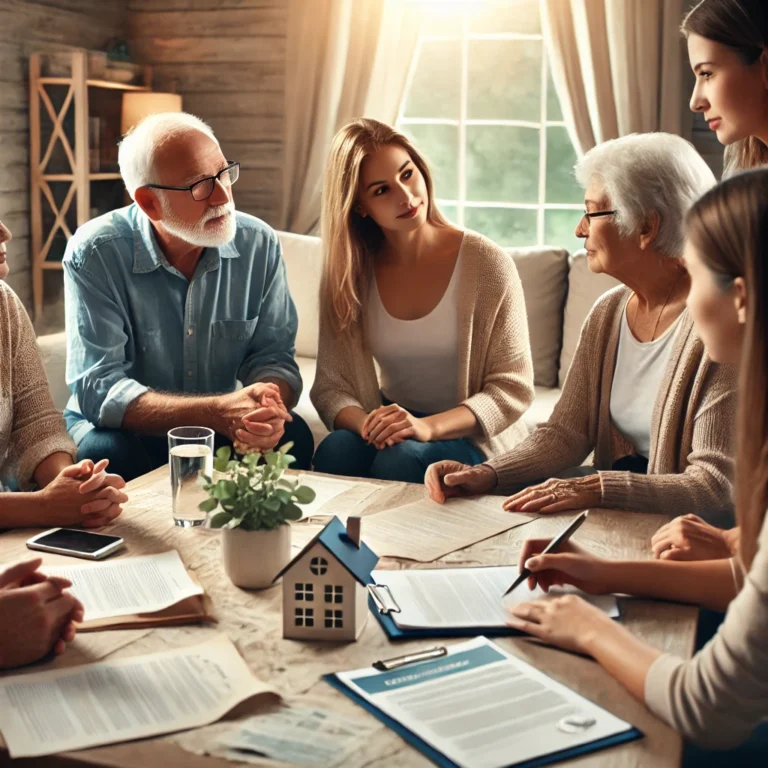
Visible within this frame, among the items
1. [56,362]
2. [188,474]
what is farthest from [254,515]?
[56,362]

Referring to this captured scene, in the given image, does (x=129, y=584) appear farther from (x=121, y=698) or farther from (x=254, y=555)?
(x=121, y=698)

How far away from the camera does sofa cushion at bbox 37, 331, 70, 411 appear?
9.71 ft

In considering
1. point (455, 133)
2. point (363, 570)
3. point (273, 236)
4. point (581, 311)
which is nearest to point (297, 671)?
point (363, 570)

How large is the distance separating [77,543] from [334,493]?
20.1 inches

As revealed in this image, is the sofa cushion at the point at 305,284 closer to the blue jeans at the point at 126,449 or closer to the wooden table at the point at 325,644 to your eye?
the blue jeans at the point at 126,449

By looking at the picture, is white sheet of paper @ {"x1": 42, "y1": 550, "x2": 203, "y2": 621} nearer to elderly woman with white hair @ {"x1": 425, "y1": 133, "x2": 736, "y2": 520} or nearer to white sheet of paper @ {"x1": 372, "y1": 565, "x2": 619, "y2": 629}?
white sheet of paper @ {"x1": 372, "y1": 565, "x2": 619, "y2": 629}

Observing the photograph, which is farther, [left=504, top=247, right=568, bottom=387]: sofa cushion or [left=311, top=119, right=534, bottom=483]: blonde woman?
[left=504, top=247, right=568, bottom=387]: sofa cushion

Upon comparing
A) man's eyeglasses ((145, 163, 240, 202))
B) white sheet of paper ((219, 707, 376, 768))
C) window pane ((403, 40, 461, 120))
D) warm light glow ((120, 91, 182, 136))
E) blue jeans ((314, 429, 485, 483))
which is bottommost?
blue jeans ((314, 429, 485, 483))

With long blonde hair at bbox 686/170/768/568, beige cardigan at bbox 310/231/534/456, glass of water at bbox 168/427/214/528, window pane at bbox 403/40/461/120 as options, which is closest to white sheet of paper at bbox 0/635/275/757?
glass of water at bbox 168/427/214/528

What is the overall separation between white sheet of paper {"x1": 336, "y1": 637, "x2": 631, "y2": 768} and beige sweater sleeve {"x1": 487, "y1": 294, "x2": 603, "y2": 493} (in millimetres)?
928

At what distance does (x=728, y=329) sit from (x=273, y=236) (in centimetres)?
177

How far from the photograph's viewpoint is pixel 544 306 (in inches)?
140

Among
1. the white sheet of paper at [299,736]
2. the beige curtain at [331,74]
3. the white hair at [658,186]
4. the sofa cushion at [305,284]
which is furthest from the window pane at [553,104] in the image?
the white sheet of paper at [299,736]

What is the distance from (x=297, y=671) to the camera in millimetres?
1208
